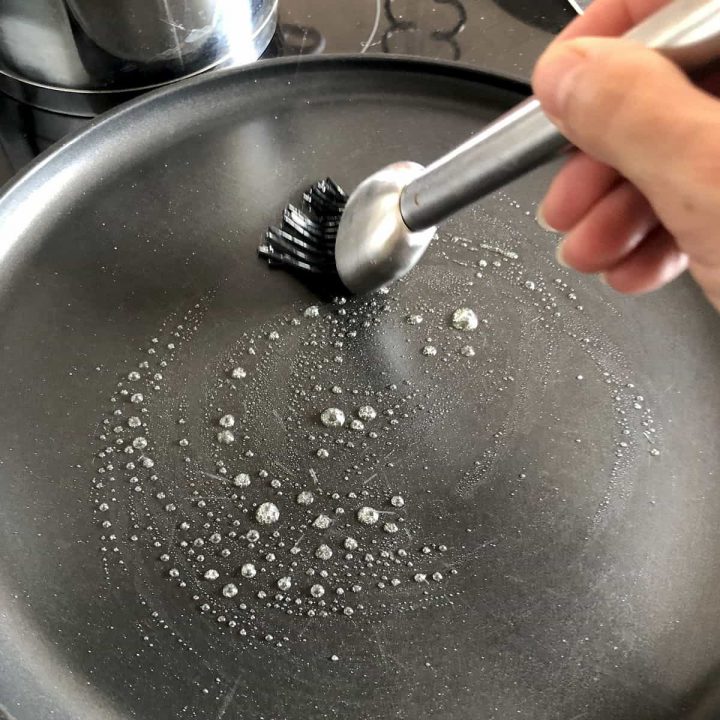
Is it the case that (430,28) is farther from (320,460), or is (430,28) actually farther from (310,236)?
(320,460)

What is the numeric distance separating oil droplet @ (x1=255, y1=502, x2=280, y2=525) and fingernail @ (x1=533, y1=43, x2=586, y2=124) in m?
0.23

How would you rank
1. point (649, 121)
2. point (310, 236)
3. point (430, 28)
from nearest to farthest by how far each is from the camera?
point (649, 121) → point (310, 236) → point (430, 28)

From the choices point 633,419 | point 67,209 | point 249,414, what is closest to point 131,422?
point 249,414

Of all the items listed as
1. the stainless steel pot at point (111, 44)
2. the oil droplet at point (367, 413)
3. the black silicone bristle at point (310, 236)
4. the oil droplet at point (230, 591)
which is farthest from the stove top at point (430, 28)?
the oil droplet at point (230, 591)

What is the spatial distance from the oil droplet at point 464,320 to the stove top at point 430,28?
22 centimetres

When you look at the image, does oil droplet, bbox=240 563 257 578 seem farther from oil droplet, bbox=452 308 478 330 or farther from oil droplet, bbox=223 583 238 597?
oil droplet, bbox=452 308 478 330

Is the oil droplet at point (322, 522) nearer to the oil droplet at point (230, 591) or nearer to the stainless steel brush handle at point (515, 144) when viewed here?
the oil droplet at point (230, 591)

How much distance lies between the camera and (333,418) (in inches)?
17.0

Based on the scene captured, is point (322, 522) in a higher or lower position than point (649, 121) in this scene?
lower

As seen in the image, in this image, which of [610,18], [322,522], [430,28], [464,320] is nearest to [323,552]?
[322,522]

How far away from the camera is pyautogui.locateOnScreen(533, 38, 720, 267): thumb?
0.84 feet

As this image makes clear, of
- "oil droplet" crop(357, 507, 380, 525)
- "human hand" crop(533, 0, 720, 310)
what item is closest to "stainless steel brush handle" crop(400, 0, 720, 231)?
"human hand" crop(533, 0, 720, 310)

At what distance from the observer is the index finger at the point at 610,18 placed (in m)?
0.38

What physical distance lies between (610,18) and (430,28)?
0.27 meters
